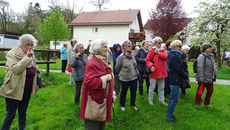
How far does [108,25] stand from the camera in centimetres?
2928

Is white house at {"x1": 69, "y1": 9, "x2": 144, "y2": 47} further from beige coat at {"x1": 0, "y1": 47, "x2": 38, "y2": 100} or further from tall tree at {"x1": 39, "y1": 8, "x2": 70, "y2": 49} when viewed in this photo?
beige coat at {"x1": 0, "y1": 47, "x2": 38, "y2": 100}

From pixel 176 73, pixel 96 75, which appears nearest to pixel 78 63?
pixel 96 75

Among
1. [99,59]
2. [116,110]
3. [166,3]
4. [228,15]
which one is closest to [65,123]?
[116,110]

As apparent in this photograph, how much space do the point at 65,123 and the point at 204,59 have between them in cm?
443

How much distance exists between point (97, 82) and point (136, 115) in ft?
8.11

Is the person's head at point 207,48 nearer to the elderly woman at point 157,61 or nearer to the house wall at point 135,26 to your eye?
the elderly woman at point 157,61

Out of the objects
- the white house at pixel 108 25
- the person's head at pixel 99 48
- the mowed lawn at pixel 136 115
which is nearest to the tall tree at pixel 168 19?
the white house at pixel 108 25

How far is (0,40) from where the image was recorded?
31172 mm

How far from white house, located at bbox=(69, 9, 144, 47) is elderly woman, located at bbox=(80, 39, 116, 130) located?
2545 cm

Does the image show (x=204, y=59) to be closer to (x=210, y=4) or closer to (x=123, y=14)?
(x=210, y=4)

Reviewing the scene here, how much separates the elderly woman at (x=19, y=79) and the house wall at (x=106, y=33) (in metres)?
25.3

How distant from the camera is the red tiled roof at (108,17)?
91.9 feet

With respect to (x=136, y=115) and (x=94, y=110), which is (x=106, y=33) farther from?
(x=94, y=110)

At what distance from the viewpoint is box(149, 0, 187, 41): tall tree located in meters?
28.1
